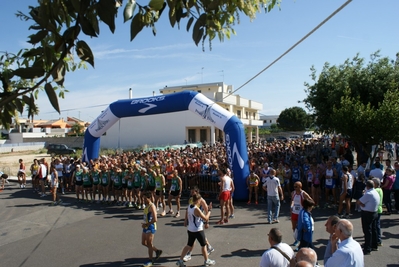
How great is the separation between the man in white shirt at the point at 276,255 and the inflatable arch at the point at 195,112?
299 inches

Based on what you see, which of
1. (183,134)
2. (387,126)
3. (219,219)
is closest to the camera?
(219,219)

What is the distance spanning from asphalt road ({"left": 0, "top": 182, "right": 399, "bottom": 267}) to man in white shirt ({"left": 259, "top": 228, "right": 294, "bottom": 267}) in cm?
248

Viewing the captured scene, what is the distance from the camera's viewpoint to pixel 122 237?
819 centimetres

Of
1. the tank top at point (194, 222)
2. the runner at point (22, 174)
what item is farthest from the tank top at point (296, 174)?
the runner at point (22, 174)

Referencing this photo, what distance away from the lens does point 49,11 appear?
5.79 feet

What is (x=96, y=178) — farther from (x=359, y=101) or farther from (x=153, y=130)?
(x=153, y=130)

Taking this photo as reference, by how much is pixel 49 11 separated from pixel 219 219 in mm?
8758

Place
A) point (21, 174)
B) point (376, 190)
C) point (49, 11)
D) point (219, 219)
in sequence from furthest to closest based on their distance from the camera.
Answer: point (21, 174) → point (219, 219) → point (376, 190) → point (49, 11)

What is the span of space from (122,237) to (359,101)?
32.5ft

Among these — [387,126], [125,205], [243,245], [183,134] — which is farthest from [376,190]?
[183,134]

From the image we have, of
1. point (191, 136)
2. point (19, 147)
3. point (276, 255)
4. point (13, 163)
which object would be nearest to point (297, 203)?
point (276, 255)

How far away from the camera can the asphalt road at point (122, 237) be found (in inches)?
262

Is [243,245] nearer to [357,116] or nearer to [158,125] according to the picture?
[357,116]

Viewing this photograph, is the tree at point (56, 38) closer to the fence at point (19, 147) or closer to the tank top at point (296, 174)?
the tank top at point (296, 174)
